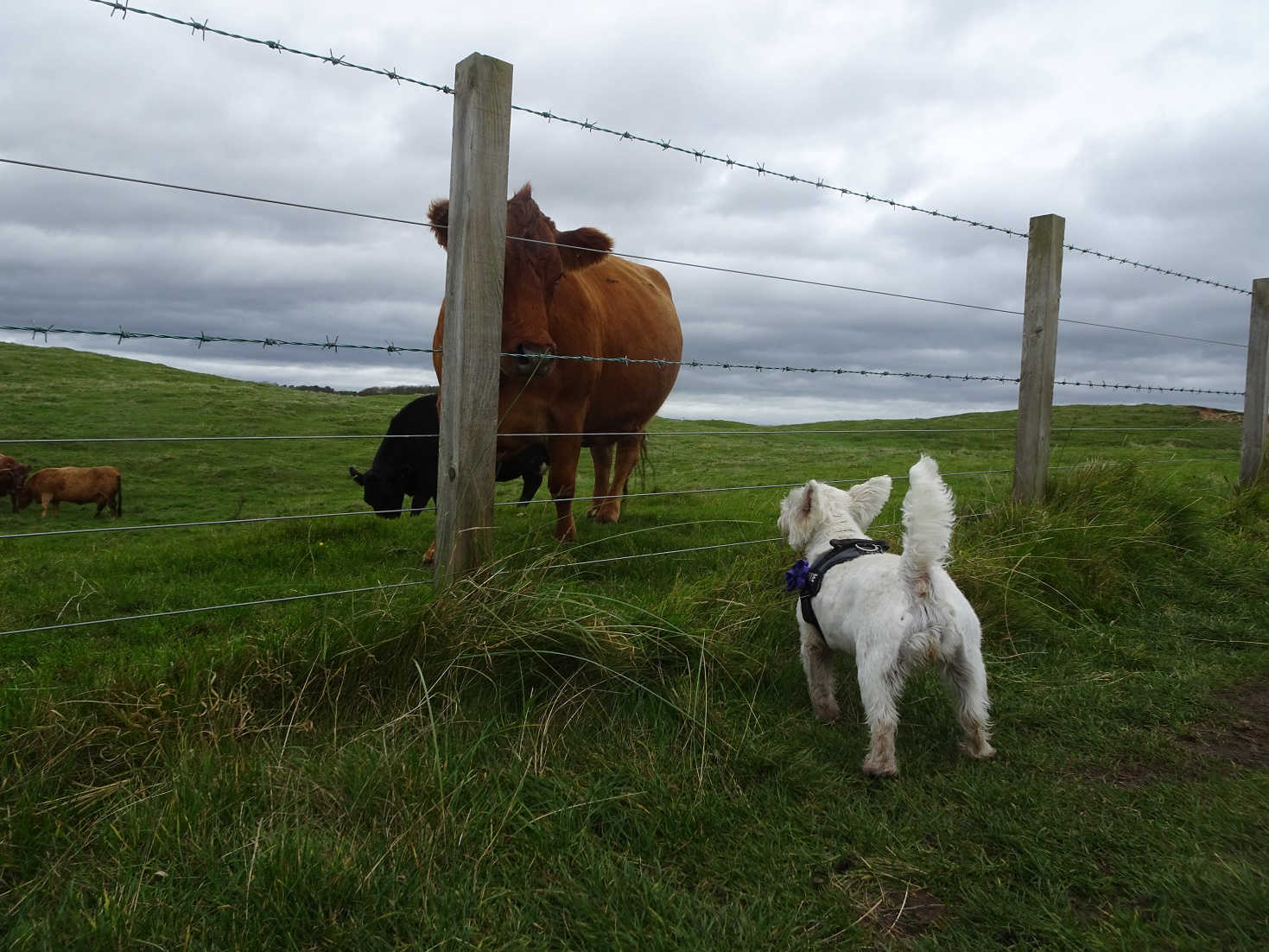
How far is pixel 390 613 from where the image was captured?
3.30 m

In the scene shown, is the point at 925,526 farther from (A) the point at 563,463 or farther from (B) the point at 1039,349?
(B) the point at 1039,349

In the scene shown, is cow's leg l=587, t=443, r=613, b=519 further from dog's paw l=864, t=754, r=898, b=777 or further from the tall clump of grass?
dog's paw l=864, t=754, r=898, b=777

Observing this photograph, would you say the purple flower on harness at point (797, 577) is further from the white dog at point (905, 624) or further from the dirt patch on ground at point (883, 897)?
the dirt patch on ground at point (883, 897)

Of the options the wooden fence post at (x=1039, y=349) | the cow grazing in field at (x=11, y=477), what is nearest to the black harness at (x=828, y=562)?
the wooden fence post at (x=1039, y=349)

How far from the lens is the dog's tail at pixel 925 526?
117 inches

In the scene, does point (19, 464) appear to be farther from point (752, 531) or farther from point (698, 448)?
point (698, 448)

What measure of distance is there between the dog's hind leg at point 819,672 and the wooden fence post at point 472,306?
64.4 inches

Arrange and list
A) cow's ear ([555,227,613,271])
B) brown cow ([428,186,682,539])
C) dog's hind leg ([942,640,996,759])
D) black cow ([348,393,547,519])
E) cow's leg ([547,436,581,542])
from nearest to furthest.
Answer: dog's hind leg ([942,640,996,759]) → brown cow ([428,186,682,539]) → cow's ear ([555,227,613,271]) → cow's leg ([547,436,581,542]) → black cow ([348,393,547,519])

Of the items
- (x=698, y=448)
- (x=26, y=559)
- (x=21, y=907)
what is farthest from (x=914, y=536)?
(x=698, y=448)

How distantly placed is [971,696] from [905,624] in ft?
1.59

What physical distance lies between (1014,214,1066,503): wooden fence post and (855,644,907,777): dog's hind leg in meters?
4.11

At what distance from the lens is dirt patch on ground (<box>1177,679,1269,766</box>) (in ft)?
11.2

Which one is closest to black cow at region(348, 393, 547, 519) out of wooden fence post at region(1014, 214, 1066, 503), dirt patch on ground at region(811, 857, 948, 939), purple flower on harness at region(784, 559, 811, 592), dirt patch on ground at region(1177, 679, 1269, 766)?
wooden fence post at region(1014, 214, 1066, 503)

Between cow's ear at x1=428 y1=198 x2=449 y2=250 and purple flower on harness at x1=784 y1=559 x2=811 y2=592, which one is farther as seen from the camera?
cow's ear at x1=428 y1=198 x2=449 y2=250
